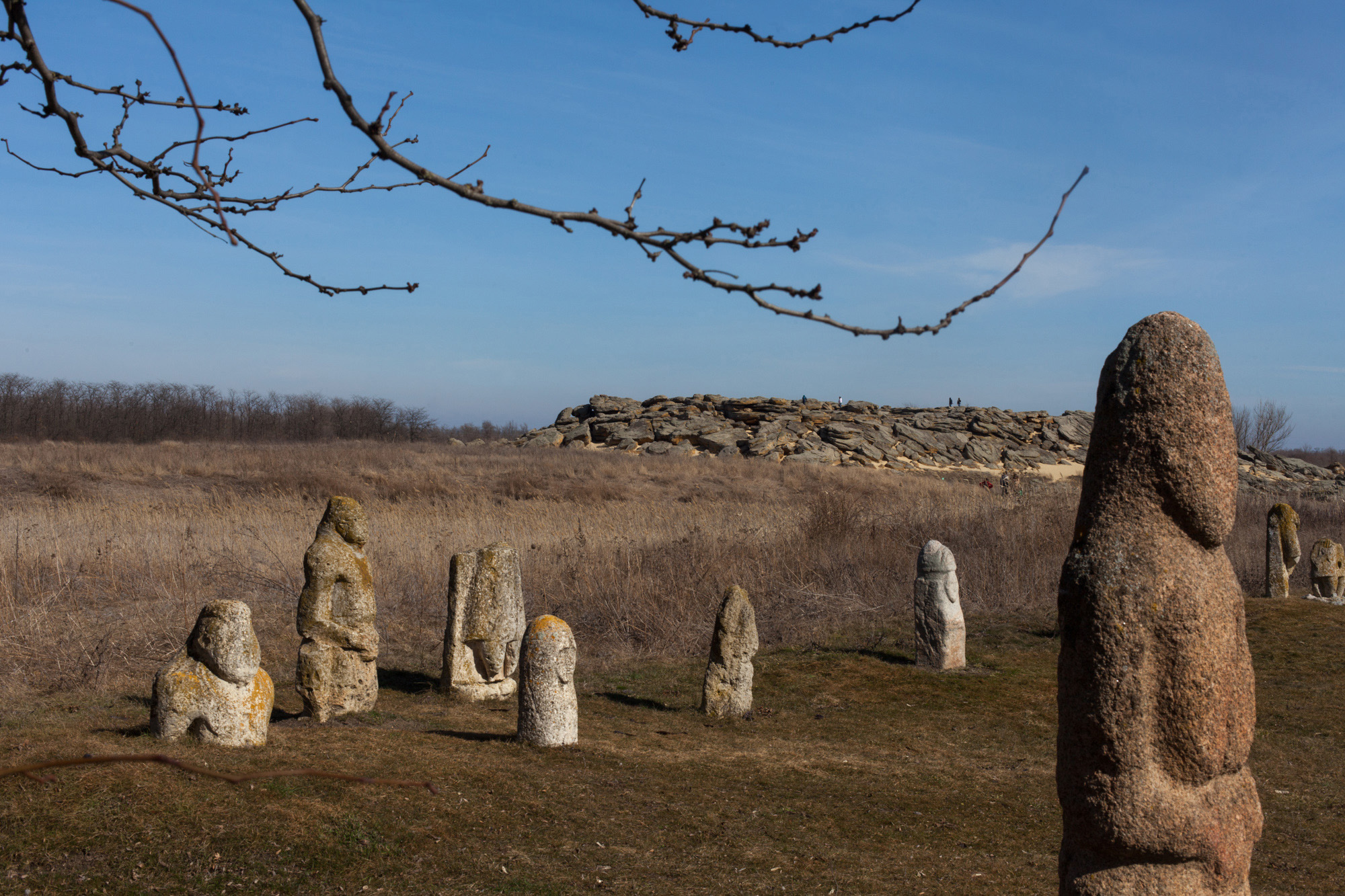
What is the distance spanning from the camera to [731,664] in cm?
804

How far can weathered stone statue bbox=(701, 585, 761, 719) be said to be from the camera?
796 cm

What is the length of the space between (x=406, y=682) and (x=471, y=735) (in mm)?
2261

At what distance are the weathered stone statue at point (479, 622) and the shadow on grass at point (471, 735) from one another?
4.54 ft

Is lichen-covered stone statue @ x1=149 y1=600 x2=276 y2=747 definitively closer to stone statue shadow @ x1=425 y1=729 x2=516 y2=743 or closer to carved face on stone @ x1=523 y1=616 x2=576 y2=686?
stone statue shadow @ x1=425 y1=729 x2=516 y2=743

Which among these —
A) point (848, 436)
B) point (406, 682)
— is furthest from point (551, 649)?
point (848, 436)

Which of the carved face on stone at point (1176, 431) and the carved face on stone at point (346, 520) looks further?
the carved face on stone at point (346, 520)

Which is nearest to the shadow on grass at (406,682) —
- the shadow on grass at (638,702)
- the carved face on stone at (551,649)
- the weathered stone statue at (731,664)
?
the shadow on grass at (638,702)

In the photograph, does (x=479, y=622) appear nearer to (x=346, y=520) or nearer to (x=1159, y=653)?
(x=346, y=520)

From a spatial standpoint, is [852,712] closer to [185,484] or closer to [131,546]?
[131,546]

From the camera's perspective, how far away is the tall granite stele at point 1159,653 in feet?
9.66

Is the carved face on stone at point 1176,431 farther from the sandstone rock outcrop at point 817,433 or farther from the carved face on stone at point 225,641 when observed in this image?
the sandstone rock outcrop at point 817,433

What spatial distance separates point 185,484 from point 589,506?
8.83m

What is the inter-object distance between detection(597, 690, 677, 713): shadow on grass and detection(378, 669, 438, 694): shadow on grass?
5.22ft

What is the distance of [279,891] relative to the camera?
4207mm
